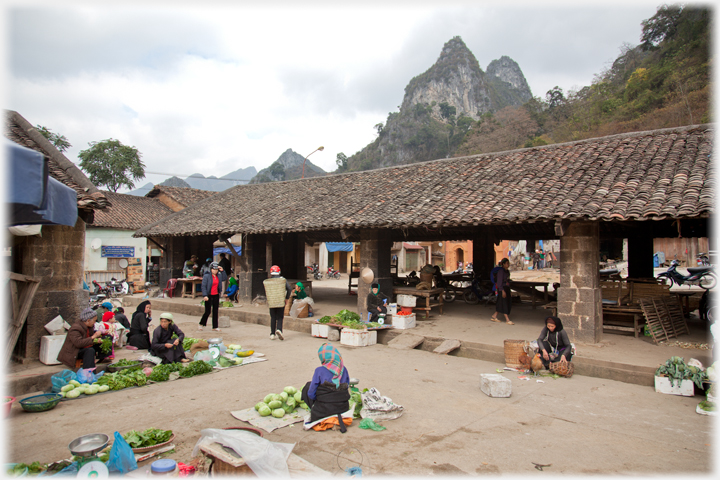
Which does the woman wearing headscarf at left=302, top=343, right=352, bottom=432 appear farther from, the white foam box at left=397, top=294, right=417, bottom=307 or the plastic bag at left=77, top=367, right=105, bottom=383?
the white foam box at left=397, top=294, right=417, bottom=307

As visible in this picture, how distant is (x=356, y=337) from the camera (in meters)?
9.61

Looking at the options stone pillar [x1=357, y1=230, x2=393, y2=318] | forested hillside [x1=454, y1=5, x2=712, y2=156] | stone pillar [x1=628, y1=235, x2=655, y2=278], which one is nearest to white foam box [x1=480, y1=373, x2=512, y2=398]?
stone pillar [x1=357, y1=230, x2=393, y2=318]

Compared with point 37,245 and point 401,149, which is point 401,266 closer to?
point 37,245

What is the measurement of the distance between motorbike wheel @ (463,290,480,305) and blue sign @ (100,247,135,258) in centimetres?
1831

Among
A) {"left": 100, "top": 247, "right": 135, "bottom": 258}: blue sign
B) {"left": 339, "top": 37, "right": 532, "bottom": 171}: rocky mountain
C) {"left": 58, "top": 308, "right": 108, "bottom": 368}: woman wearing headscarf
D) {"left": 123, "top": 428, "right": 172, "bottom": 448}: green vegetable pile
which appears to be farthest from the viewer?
{"left": 339, "top": 37, "right": 532, "bottom": 171}: rocky mountain

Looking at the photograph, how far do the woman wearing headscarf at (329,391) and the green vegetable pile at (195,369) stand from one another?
3044 millimetres

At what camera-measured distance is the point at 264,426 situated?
15.6 ft

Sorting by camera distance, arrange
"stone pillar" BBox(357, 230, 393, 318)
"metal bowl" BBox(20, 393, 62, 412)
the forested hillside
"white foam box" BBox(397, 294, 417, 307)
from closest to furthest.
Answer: "metal bowl" BBox(20, 393, 62, 412) < "white foam box" BBox(397, 294, 417, 307) < "stone pillar" BBox(357, 230, 393, 318) < the forested hillside

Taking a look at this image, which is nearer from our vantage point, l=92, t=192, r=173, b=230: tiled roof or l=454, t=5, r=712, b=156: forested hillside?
l=92, t=192, r=173, b=230: tiled roof

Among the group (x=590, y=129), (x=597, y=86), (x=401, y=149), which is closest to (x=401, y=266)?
(x=590, y=129)

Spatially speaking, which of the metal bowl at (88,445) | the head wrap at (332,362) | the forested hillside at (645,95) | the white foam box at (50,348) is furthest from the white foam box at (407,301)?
the forested hillside at (645,95)

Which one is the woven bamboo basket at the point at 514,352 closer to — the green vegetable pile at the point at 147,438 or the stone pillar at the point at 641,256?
the green vegetable pile at the point at 147,438

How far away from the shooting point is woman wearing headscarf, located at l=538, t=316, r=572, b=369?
7.10 m

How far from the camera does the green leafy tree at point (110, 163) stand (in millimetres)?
30391
